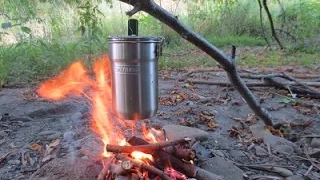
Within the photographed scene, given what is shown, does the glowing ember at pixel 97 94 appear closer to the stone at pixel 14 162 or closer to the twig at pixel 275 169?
the stone at pixel 14 162

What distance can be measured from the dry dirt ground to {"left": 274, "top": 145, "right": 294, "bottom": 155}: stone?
0.02 meters

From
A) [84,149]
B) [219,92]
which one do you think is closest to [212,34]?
[219,92]

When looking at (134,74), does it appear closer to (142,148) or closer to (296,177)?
(142,148)

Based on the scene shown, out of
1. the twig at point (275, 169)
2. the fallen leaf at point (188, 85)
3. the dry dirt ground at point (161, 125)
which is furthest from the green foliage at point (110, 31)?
the twig at point (275, 169)

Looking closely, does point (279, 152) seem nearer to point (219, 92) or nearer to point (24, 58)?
point (219, 92)

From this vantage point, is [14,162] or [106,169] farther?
[14,162]

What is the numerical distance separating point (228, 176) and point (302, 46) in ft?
20.5

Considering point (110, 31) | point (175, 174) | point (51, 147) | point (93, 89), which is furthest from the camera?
point (110, 31)

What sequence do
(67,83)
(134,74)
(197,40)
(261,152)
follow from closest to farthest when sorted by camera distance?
1. (134,74)
2. (197,40)
3. (261,152)
4. (67,83)

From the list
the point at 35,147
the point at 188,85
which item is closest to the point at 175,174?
the point at 35,147

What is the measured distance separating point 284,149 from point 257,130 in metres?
0.37

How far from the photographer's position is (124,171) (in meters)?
1.63

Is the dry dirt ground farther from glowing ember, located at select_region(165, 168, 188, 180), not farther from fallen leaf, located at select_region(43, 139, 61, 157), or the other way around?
glowing ember, located at select_region(165, 168, 188, 180)

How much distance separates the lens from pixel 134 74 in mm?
1678
